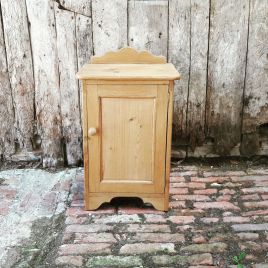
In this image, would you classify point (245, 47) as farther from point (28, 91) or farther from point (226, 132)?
point (28, 91)

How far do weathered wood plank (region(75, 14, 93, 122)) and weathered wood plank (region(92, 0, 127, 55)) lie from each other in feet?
0.13

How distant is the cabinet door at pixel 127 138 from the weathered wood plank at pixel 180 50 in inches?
33.7

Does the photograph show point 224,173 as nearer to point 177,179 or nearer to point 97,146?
point 177,179

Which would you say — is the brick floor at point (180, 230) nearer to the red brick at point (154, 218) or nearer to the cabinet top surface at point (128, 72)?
the red brick at point (154, 218)

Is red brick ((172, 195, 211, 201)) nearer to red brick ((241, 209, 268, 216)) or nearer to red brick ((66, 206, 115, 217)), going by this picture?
red brick ((241, 209, 268, 216))

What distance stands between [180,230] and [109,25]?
1671 millimetres

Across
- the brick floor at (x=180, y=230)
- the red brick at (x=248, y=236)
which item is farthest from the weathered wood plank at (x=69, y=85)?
the red brick at (x=248, y=236)

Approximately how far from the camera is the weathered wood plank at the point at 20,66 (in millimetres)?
3252

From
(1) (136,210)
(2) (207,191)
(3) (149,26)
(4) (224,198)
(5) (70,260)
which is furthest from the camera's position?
(3) (149,26)

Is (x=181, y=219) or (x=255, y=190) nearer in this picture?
(x=181, y=219)

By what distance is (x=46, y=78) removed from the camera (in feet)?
11.1

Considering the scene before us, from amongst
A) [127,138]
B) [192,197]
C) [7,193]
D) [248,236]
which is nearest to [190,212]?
[192,197]

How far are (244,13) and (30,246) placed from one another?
2.34 metres

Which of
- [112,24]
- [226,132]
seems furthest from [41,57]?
[226,132]
